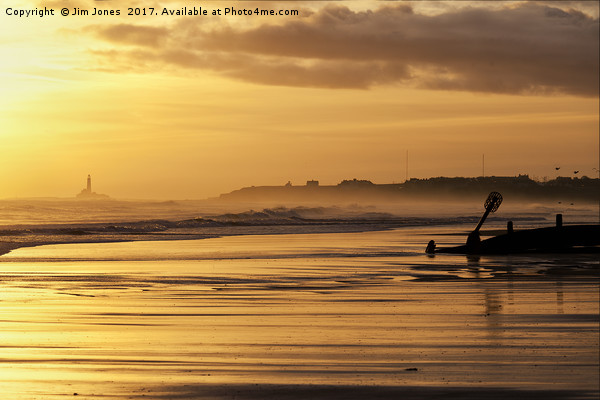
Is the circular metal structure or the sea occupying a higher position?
the circular metal structure

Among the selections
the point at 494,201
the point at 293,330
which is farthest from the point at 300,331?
the point at 494,201

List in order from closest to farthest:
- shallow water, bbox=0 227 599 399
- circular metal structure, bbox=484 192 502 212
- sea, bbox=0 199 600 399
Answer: sea, bbox=0 199 600 399
shallow water, bbox=0 227 599 399
circular metal structure, bbox=484 192 502 212

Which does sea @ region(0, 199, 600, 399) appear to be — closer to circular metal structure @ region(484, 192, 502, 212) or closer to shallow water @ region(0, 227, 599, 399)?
shallow water @ region(0, 227, 599, 399)

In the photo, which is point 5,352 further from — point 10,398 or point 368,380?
point 368,380

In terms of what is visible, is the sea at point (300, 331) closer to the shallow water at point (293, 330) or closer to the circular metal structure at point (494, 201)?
the shallow water at point (293, 330)

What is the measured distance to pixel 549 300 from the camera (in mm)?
14500

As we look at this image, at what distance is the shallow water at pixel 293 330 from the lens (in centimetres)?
820

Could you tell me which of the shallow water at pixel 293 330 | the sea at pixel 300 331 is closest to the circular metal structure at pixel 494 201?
the sea at pixel 300 331

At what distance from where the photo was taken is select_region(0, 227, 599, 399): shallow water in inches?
323

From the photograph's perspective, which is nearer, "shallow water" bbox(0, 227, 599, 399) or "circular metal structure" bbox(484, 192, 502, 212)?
"shallow water" bbox(0, 227, 599, 399)

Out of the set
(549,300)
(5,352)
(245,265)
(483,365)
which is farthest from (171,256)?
(483,365)

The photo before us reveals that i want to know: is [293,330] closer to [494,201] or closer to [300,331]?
[300,331]

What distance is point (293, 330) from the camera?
11477mm

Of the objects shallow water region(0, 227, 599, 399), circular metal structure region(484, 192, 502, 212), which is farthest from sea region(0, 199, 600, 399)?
circular metal structure region(484, 192, 502, 212)
